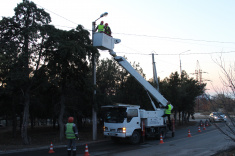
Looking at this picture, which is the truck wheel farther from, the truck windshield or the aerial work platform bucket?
the aerial work platform bucket

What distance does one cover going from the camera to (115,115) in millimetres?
14750

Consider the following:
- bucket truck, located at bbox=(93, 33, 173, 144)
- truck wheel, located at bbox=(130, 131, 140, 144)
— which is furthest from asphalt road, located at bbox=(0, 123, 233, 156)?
bucket truck, located at bbox=(93, 33, 173, 144)

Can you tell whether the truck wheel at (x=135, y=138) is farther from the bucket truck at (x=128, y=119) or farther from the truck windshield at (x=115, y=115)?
the truck windshield at (x=115, y=115)

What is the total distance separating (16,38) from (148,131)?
423 inches

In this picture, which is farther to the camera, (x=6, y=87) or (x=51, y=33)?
(x=51, y=33)

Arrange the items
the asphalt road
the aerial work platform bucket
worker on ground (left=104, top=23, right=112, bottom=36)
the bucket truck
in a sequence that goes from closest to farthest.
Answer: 1. the asphalt road
2. the bucket truck
3. the aerial work platform bucket
4. worker on ground (left=104, top=23, right=112, bottom=36)

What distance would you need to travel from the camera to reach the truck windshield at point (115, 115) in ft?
47.2

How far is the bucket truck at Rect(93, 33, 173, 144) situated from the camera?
1421cm

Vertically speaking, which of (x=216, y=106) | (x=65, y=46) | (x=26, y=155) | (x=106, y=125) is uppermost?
(x=65, y=46)

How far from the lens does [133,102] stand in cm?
2152

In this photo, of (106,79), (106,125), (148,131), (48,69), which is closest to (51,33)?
(48,69)

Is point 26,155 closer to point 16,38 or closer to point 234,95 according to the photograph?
point 16,38

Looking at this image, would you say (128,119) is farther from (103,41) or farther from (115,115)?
(103,41)

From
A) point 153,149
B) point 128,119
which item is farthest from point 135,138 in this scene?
point 153,149
